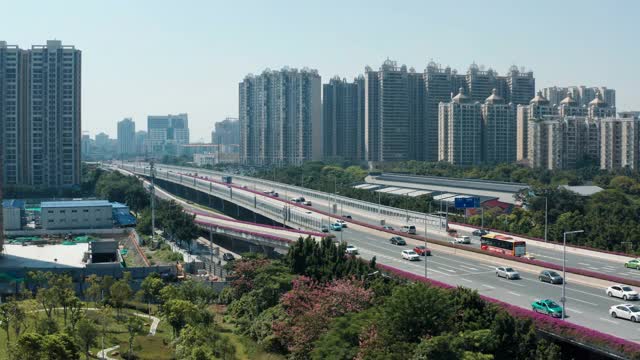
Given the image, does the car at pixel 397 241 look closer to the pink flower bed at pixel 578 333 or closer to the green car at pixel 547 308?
the green car at pixel 547 308

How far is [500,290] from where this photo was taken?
27.4 meters

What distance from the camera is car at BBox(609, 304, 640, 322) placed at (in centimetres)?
2228

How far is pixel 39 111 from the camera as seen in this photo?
294 ft

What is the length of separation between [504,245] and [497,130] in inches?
3029

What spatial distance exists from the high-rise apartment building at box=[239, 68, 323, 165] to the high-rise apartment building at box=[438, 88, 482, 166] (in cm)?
2702

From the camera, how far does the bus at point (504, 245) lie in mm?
36406

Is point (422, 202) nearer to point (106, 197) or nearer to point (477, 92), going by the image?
point (106, 197)

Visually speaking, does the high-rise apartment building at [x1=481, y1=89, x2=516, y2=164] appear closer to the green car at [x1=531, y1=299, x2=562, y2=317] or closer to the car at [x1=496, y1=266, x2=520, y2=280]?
the car at [x1=496, y1=266, x2=520, y2=280]

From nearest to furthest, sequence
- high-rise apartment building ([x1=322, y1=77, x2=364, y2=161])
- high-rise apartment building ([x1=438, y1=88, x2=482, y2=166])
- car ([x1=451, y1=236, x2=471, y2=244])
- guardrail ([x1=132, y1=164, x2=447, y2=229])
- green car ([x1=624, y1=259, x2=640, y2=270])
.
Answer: green car ([x1=624, y1=259, x2=640, y2=270]), car ([x1=451, y1=236, x2=471, y2=244]), guardrail ([x1=132, y1=164, x2=447, y2=229]), high-rise apartment building ([x1=438, y1=88, x2=482, y2=166]), high-rise apartment building ([x1=322, y1=77, x2=364, y2=161])

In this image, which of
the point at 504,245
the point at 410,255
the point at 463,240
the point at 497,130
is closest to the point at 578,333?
the point at 410,255

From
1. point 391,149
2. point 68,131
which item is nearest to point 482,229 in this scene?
point 68,131

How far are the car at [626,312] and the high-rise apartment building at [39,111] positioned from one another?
77.7m

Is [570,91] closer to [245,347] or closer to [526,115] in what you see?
[526,115]

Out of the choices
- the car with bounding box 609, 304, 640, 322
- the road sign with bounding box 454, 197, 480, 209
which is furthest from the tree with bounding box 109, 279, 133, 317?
the road sign with bounding box 454, 197, 480, 209
